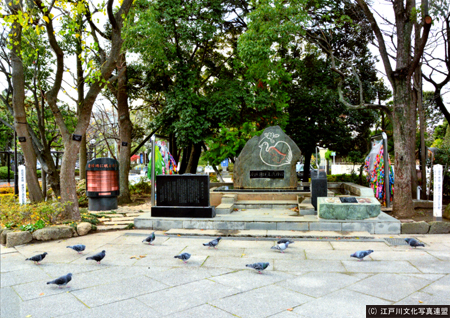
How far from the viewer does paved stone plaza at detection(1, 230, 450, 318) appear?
3880 millimetres

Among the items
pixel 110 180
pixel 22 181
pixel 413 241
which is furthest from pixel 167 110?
pixel 413 241

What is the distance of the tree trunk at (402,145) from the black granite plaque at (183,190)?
203 inches

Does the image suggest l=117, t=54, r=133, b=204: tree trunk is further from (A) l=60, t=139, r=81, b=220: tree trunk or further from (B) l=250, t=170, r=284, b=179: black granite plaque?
(A) l=60, t=139, r=81, b=220: tree trunk

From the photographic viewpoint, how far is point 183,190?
8.84m

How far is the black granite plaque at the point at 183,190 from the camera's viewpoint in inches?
343

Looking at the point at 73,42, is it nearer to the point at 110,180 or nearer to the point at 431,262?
the point at 110,180

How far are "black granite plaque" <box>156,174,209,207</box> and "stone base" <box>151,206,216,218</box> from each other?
114 mm

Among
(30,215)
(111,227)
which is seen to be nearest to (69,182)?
(30,215)

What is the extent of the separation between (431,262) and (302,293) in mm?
2656

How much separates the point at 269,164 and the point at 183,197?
482 centimetres

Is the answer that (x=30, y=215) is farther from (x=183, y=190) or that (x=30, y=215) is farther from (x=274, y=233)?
(x=274, y=233)

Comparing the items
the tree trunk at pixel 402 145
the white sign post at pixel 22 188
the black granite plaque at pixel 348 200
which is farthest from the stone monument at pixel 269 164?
the white sign post at pixel 22 188

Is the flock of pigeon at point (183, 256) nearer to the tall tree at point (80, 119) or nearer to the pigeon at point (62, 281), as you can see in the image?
the pigeon at point (62, 281)

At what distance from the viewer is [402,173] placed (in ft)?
29.9
